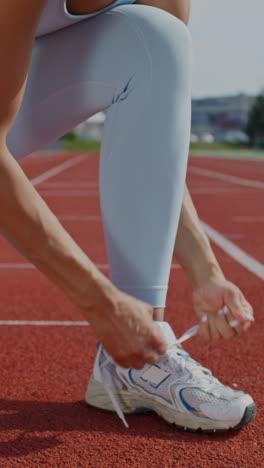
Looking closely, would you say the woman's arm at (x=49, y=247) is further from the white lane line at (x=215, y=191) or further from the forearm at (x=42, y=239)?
the white lane line at (x=215, y=191)

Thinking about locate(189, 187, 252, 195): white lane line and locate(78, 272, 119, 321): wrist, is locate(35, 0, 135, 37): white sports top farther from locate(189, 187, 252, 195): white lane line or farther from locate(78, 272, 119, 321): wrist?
locate(189, 187, 252, 195): white lane line

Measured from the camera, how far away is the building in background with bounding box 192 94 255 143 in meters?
123

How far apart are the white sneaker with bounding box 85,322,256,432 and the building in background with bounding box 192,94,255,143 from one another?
381 feet

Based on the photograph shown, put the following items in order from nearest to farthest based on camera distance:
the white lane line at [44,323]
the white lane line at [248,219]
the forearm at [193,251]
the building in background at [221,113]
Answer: the forearm at [193,251]
the white lane line at [44,323]
the white lane line at [248,219]
the building in background at [221,113]

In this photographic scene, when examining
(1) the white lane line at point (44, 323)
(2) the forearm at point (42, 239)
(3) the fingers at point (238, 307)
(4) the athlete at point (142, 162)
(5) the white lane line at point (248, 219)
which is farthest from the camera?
(5) the white lane line at point (248, 219)

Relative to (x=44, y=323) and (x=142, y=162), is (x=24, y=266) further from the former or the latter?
(x=142, y=162)

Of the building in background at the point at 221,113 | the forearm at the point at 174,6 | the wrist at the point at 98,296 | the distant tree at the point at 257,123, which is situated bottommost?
the building in background at the point at 221,113

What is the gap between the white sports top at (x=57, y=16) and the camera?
195 cm

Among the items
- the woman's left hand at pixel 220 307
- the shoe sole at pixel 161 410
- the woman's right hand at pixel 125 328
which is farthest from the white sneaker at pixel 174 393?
the woman's right hand at pixel 125 328

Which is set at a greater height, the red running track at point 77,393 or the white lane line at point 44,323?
the red running track at point 77,393

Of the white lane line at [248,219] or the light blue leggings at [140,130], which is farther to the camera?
the white lane line at [248,219]

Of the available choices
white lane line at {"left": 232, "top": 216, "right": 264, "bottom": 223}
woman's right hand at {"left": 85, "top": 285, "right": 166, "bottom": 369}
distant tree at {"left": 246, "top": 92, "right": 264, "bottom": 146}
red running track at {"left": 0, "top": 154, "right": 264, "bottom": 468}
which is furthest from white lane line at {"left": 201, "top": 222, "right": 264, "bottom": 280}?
distant tree at {"left": 246, "top": 92, "right": 264, "bottom": 146}

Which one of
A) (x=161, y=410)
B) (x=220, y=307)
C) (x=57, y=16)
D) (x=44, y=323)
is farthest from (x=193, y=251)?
(x=44, y=323)

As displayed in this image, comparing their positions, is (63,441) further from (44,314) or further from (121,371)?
(44,314)
